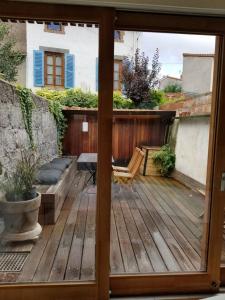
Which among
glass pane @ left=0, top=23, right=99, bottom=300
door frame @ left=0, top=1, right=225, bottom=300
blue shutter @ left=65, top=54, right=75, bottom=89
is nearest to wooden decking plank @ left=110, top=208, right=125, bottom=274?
door frame @ left=0, top=1, right=225, bottom=300

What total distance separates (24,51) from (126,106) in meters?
0.93

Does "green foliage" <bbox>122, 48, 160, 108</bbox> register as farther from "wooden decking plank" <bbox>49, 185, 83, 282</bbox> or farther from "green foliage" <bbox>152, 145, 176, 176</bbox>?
"wooden decking plank" <bbox>49, 185, 83, 282</bbox>

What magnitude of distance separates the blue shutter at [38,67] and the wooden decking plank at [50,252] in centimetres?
121

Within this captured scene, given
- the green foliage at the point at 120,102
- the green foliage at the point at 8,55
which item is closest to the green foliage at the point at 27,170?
the green foliage at the point at 8,55

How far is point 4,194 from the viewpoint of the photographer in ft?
7.13

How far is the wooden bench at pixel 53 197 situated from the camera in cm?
235

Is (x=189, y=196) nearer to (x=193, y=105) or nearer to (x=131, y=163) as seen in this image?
(x=131, y=163)

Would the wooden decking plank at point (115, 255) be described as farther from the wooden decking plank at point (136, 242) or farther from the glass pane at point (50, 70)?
the glass pane at point (50, 70)

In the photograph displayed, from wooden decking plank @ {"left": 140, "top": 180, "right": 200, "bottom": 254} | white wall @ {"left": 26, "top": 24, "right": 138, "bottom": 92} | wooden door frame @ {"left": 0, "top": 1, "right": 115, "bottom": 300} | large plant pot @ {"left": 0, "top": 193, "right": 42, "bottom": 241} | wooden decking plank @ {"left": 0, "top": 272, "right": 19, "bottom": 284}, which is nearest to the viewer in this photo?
wooden door frame @ {"left": 0, "top": 1, "right": 115, "bottom": 300}

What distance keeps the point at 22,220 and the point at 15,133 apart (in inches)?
30.7

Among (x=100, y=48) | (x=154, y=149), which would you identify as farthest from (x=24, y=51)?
(x=154, y=149)

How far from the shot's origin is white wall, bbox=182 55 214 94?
77.7 inches

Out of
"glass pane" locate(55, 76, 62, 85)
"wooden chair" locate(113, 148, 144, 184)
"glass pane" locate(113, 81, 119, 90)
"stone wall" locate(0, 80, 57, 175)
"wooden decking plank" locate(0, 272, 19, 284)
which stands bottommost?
"wooden decking plank" locate(0, 272, 19, 284)

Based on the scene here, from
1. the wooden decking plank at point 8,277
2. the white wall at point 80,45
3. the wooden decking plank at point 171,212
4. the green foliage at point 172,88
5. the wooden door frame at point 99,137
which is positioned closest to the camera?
the wooden door frame at point 99,137
